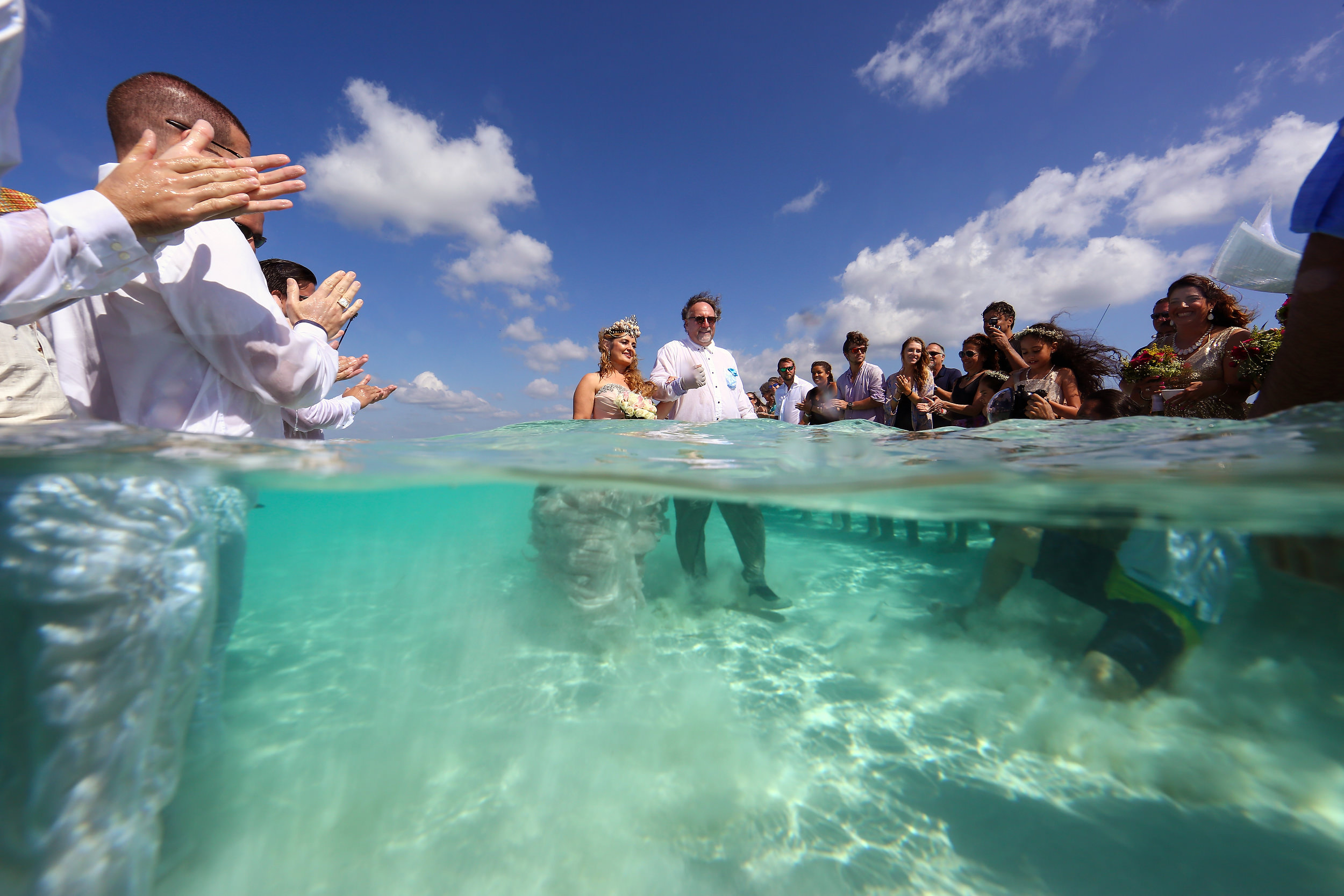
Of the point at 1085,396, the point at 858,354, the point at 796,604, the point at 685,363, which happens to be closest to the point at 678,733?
the point at 796,604

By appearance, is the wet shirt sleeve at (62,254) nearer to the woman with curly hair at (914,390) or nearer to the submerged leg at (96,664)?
the submerged leg at (96,664)

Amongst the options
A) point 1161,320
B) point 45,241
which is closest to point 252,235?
point 45,241

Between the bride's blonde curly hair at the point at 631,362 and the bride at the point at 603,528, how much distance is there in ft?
0.04

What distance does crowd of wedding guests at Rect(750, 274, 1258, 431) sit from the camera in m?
3.86

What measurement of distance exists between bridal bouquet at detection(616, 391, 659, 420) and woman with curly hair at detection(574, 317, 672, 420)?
38mm

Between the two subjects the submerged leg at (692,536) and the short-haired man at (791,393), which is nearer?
the submerged leg at (692,536)

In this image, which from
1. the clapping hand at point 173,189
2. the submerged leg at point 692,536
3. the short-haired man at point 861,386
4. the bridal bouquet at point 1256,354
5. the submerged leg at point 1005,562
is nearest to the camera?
the clapping hand at point 173,189

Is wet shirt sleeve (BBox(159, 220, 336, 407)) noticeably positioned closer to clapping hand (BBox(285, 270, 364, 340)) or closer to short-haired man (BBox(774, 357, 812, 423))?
clapping hand (BBox(285, 270, 364, 340))

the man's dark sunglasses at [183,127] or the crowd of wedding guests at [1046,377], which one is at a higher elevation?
the man's dark sunglasses at [183,127]

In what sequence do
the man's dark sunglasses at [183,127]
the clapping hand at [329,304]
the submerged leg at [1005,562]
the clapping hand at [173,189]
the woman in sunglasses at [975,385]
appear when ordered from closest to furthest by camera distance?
the clapping hand at [173,189] < the man's dark sunglasses at [183,127] < the clapping hand at [329,304] < the submerged leg at [1005,562] < the woman in sunglasses at [975,385]

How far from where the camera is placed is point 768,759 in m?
3.23

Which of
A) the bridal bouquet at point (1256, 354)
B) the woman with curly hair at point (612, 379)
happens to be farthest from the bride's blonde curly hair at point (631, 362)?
the bridal bouquet at point (1256, 354)

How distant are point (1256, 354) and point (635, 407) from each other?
16.2 feet

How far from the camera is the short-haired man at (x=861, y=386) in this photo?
7027 millimetres
